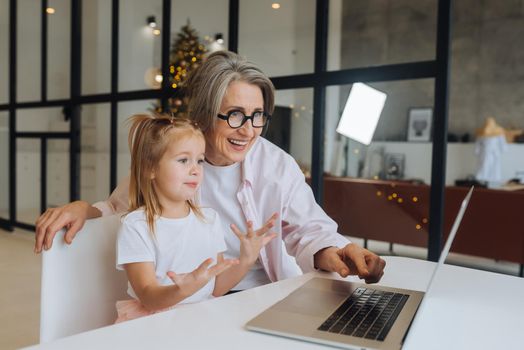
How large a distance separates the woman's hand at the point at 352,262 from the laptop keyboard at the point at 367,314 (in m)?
0.07

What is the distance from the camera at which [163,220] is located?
50.4 inches

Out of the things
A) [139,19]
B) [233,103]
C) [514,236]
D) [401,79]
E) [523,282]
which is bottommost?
[514,236]

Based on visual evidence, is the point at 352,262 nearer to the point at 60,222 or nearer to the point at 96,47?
the point at 60,222

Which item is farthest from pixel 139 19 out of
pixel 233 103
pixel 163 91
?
pixel 233 103

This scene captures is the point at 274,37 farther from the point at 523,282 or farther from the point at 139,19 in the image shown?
the point at 523,282

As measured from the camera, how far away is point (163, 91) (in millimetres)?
4406

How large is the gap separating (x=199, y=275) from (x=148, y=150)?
1.56 feet

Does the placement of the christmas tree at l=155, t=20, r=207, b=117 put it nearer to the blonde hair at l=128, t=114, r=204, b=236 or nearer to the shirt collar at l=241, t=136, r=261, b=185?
the shirt collar at l=241, t=136, r=261, b=185

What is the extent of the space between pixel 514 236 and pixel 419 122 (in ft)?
5.14

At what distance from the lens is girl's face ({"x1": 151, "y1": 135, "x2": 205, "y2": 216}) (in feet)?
4.20

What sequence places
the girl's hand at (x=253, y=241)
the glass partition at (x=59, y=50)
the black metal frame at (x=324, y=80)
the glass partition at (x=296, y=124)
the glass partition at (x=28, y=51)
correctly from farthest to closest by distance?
the glass partition at (x=28, y=51), the glass partition at (x=59, y=50), the glass partition at (x=296, y=124), the black metal frame at (x=324, y=80), the girl's hand at (x=253, y=241)

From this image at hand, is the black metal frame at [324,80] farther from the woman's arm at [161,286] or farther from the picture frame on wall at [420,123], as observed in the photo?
the woman's arm at [161,286]

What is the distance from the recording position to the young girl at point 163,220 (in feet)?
3.95

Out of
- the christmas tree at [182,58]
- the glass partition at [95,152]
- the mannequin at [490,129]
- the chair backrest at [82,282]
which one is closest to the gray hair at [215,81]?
the chair backrest at [82,282]
